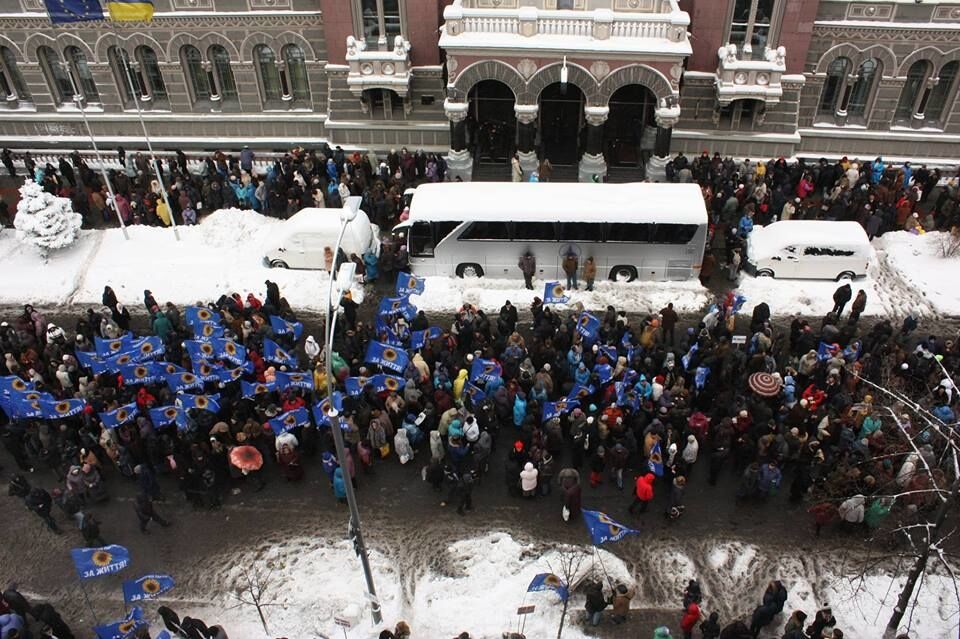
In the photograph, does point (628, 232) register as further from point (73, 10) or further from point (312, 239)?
point (73, 10)

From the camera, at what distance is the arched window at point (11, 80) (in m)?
31.4

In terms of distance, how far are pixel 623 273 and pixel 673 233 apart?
6.42 ft

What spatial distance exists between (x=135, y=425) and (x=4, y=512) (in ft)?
11.8

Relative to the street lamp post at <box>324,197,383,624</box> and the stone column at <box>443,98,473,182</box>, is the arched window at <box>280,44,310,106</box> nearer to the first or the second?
the stone column at <box>443,98,473,182</box>

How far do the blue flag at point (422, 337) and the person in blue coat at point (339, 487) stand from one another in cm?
412

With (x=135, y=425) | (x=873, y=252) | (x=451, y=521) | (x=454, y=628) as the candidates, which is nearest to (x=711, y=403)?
(x=451, y=521)

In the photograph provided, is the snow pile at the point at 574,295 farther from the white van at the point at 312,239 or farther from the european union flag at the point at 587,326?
the european union flag at the point at 587,326

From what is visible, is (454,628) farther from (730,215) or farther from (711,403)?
(730,215)

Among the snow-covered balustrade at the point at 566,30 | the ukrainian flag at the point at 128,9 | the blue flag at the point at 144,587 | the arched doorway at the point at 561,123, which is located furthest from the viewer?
the arched doorway at the point at 561,123

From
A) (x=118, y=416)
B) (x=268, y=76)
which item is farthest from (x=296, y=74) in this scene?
(x=118, y=416)

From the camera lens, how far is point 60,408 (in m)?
17.3

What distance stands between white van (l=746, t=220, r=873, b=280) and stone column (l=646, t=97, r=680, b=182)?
5.69 metres

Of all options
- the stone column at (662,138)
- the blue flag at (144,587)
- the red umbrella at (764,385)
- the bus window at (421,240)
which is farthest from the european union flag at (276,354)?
the stone column at (662,138)

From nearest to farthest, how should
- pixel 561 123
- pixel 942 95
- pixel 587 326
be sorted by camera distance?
pixel 587 326
pixel 942 95
pixel 561 123
